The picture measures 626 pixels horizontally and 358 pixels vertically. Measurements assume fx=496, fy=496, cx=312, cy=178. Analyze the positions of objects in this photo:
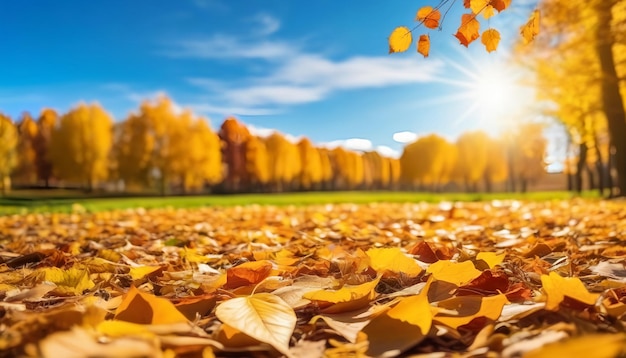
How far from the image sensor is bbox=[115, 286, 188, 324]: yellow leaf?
0.93m

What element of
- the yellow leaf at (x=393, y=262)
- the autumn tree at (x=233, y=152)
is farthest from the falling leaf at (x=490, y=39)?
the autumn tree at (x=233, y=152)

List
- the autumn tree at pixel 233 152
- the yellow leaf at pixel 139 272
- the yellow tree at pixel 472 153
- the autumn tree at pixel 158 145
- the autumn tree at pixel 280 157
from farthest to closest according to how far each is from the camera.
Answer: the yellow tree at pixel 472 153, the autumn tree at pixel 280 157, the autumn tree at pixel 233 152, the autumn tree at pixel 158 145, the yellow leaf at pixel 139 272

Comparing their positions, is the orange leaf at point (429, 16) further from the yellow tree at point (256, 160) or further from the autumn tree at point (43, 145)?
the yellow tree at point (256, 160)

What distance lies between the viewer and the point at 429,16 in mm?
1813

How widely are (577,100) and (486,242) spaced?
1133 cm

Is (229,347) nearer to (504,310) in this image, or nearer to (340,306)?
(340,306)

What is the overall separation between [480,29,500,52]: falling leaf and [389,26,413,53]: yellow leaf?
0.27 metres

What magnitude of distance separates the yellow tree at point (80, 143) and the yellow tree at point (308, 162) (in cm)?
2696

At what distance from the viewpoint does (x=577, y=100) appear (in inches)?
468

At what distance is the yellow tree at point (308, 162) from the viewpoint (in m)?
59.6

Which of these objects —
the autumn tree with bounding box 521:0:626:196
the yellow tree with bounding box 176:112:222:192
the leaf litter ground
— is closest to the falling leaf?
the leaf litter ground

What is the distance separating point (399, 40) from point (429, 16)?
167mm

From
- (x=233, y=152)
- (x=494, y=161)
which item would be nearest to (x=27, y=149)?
(x=233, y=152)

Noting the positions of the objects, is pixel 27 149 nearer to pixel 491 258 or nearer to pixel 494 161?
pixel 491 258
